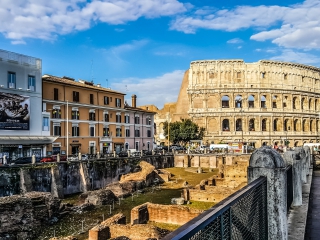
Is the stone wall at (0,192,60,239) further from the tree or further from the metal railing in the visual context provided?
the tree

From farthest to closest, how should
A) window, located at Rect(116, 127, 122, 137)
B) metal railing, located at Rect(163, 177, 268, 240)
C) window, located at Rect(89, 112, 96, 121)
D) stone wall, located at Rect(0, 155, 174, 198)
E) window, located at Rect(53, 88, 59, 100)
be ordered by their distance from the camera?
window, located at Rect(116, 127, 122, 137), window, located at Rect(89, 112, 96, 121), window, located at Rect(53, 88, 59, 100), stone wall, located at Rect(0, 155, 174, 198), metal railing, located at Rect(163, 177, 268, 240)

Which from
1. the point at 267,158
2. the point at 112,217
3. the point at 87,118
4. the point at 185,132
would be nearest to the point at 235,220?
the point at 267,158

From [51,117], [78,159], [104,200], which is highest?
[51,117]

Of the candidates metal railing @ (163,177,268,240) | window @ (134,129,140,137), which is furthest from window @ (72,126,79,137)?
metal railing @ (163,177,268,240)

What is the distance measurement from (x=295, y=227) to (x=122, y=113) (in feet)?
153

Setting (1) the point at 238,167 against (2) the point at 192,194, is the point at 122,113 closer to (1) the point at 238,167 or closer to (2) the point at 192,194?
(1) the point at 238,167

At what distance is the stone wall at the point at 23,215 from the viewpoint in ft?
60.8

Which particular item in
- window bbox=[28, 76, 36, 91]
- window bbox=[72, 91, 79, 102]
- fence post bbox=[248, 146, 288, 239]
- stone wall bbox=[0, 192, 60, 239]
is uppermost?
window bbox=[28, 76, 36, 91]

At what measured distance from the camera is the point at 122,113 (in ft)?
173

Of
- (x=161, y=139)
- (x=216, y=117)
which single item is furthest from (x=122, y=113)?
(x=161, y=139)

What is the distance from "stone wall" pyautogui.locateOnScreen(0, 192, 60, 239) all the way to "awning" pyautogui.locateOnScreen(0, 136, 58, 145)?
13551 mm

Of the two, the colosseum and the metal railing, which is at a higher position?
the colosseum

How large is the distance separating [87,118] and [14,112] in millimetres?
12146

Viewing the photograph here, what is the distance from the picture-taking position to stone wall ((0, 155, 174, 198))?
90.8 ft
